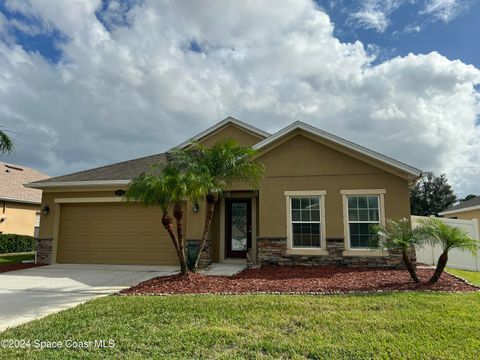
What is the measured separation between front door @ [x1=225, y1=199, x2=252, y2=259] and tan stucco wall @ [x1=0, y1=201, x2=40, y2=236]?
15811 millimetres

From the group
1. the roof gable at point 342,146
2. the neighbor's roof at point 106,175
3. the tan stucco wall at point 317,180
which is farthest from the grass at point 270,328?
the neighbor's roof at point 106,175

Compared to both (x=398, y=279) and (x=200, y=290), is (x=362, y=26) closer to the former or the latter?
(x=398, y=279)

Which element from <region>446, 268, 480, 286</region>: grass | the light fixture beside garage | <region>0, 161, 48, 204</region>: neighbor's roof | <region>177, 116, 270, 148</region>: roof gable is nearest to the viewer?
<region>446, 268, 480, 286</region>: grass

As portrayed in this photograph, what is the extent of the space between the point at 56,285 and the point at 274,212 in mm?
7099

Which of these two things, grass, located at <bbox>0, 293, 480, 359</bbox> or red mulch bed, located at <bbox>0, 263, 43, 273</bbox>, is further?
red mulch bed, located at <bbox>0, 263, 43, 273</bbox>

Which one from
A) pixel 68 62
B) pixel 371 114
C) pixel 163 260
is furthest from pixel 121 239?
pixel 371 114

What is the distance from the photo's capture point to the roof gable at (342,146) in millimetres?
10566

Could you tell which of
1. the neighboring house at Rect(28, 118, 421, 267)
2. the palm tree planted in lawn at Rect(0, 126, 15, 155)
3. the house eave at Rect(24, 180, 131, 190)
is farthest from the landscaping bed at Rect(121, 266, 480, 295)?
the palm tree planted in lawn at Rect(0, 126, 15, 155)

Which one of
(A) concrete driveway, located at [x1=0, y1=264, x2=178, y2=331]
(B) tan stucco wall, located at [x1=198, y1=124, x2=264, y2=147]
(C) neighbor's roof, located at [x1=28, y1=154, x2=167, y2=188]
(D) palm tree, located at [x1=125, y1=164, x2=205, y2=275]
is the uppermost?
(B) tan stucco wall, located at [x1=198, y1=124, x2=264, y2=147]

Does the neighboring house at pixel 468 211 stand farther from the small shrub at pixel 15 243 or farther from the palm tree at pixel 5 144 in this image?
the small shrub at pixel 15 243

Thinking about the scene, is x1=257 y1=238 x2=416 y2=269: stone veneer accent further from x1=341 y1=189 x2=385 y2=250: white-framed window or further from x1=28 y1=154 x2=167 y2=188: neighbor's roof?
x1=28 y1=154 x2=167 y2=188: neighbor's roof

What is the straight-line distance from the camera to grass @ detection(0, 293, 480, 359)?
4.21 meters

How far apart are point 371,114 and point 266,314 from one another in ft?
52.8

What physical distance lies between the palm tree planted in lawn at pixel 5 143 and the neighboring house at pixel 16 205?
1119 centimetres
